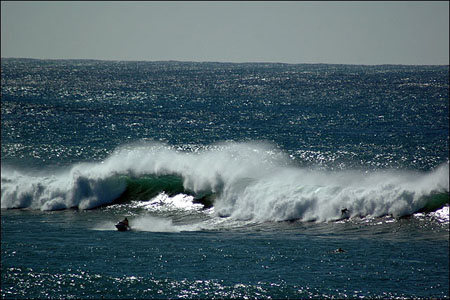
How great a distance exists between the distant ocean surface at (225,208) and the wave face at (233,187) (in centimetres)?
11

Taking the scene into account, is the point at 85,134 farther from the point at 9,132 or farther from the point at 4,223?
the point at 4,223

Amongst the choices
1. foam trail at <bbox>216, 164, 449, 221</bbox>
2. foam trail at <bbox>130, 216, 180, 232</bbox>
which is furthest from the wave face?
foam trail at <bbox>130, 216, 180, 232</bbox>

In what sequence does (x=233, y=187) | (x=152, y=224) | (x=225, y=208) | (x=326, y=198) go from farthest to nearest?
(x=233, y=187) → (x=225, y=208) → (x=326, y=198) → (x=152, y=224)

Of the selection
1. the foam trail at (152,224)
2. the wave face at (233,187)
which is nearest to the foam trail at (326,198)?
the wave face at (233,187)

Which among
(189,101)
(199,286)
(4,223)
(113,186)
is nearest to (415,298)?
(199,286)

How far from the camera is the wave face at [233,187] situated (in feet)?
109

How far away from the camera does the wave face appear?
33125mm

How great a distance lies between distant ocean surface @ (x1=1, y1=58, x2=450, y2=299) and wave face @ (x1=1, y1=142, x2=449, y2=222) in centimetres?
11

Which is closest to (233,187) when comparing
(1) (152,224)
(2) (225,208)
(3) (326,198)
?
(2) (225,208)

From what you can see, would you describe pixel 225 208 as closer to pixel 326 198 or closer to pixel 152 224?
pixel 152 224

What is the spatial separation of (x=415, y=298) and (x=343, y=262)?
4026 millimetres

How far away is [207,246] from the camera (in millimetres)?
26328

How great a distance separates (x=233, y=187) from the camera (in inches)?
1431

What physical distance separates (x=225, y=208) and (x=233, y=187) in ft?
7.37
